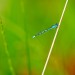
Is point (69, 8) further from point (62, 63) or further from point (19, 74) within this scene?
point (19, 74)

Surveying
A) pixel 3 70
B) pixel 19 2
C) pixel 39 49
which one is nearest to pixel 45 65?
pixel 39 49

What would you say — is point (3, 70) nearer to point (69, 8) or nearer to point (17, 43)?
point (17, 43)

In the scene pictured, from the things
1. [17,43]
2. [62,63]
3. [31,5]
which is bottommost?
[62,63]

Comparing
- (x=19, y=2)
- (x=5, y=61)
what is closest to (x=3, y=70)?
(x=5, y=61)

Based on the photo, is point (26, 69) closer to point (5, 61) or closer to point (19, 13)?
point (5, 61)

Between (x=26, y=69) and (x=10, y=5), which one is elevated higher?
(x=10, y=5)
